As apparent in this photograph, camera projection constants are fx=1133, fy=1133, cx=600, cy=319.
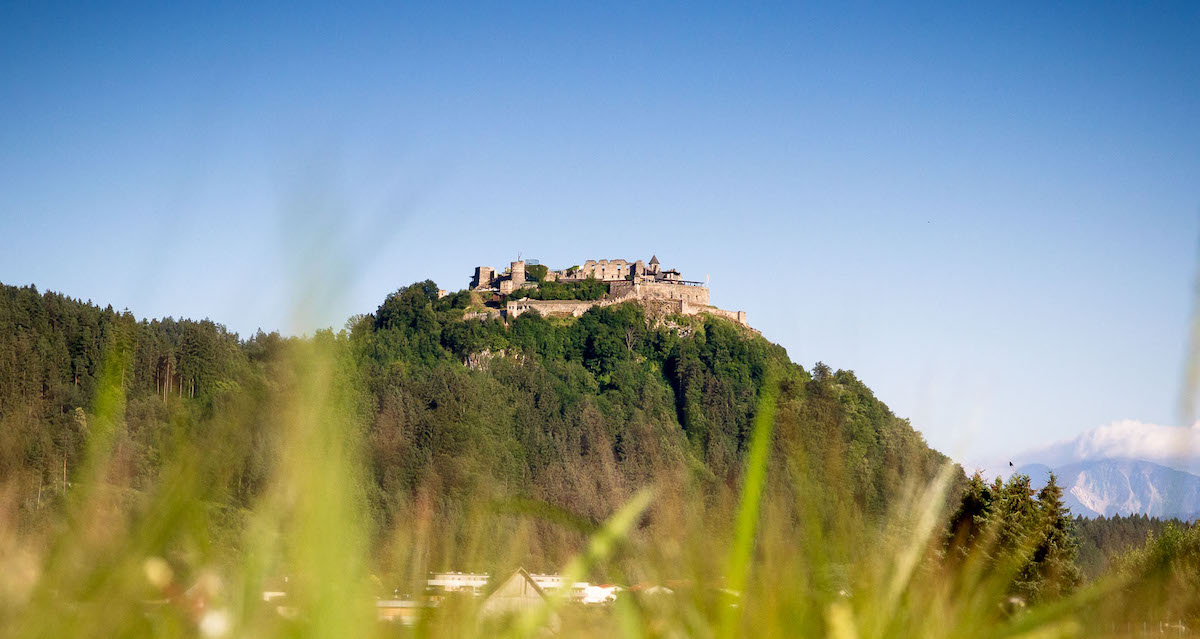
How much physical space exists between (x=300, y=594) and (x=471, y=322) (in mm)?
82101

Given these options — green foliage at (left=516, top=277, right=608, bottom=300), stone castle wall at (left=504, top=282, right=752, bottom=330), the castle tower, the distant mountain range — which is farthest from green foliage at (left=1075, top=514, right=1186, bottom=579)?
the castle tower

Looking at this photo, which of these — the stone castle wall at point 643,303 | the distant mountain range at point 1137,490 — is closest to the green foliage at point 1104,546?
the distant mountain range at point 1137,490

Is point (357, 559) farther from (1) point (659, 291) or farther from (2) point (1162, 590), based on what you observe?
(1) point (659, 291)

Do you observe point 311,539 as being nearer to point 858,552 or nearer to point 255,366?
point 255,366

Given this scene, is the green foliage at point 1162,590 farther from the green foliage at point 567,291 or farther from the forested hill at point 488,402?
the green foliage at point 567,291

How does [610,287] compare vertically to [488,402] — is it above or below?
above

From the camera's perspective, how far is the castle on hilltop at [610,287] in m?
82.8

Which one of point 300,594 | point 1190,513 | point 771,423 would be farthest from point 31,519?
point 1190,513

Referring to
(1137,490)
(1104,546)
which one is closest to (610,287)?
(1104,546)

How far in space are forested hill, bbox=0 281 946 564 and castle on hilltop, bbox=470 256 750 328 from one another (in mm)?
1277

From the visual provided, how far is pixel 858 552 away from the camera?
3.06 ft

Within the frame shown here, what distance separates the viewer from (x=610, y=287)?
85062mm

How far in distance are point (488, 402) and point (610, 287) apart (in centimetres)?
2181

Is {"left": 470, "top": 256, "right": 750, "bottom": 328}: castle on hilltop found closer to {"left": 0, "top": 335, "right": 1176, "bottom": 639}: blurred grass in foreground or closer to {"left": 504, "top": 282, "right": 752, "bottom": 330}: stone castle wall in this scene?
{"left": 504, "top": 282, "right": 752, "bottom": 330}: stone castle wall
